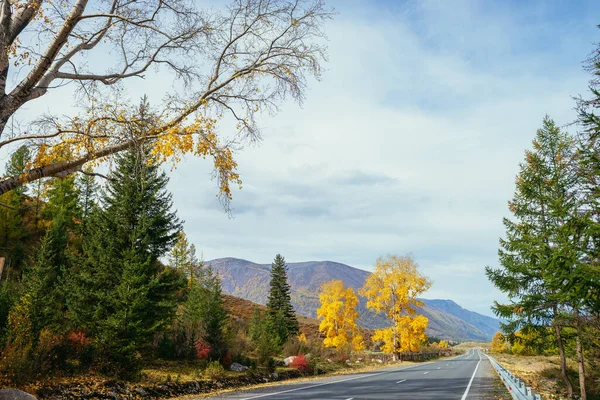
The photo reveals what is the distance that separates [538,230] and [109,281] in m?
22.8

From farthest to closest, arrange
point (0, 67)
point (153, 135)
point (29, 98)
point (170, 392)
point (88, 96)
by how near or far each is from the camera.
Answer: point (170, 392)
point (88, 96)
point (153, 135)
point (29, 98)
point (0, 67)

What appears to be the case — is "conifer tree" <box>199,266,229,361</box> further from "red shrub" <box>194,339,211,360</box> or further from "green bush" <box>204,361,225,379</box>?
"green bush" <box>204,361,225,379</box>

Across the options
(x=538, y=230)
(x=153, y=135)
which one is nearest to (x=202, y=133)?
(x=153, y=135)

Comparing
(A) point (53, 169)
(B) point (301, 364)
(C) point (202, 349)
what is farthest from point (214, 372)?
(A) point (53, 169)

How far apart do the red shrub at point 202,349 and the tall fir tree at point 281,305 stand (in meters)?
21.7

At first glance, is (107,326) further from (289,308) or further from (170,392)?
(289,308)

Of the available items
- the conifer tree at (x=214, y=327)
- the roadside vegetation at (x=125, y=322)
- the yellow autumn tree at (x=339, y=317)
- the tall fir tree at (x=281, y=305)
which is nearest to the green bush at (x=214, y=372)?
the roadside vegetation at (x=125, y=322)

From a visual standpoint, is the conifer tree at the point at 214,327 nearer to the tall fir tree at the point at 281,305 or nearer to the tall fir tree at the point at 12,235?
the tall fir tree at the point at 281,305

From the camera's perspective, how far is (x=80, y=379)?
44.3ft

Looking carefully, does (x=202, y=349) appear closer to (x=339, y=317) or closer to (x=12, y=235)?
(x=339, y=317)

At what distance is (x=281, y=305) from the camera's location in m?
50.5

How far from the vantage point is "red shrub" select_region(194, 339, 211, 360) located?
22438 mm

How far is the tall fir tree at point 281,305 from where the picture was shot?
46969mm

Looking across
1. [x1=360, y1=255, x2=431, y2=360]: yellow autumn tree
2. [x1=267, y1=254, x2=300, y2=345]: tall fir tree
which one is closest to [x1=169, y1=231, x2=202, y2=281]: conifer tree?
[x1=267, y1=254, x2=300, y2=345]: tall fir tree
